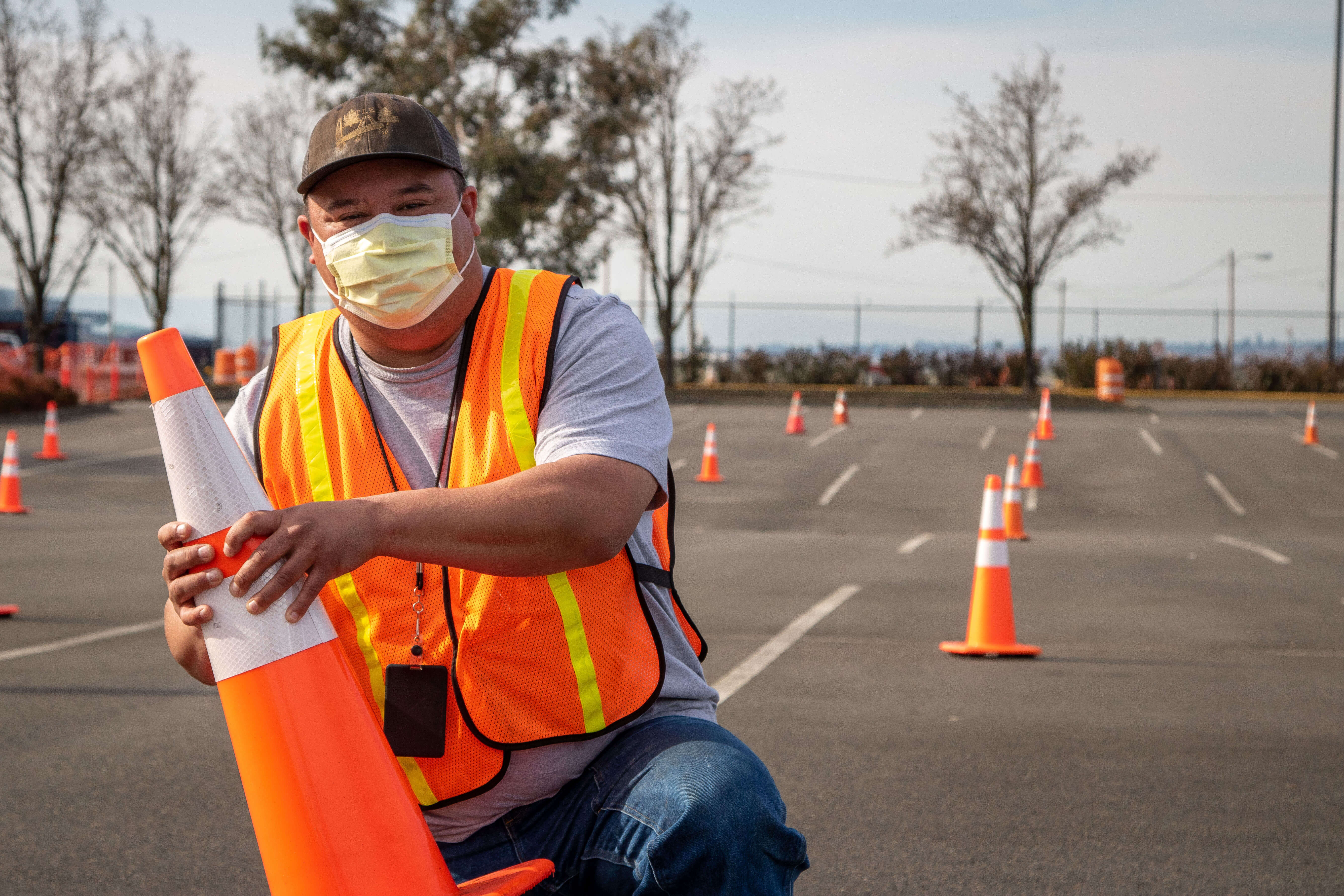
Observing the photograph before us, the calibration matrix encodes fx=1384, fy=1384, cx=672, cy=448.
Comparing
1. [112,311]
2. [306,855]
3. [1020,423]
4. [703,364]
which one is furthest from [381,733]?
[112,311]

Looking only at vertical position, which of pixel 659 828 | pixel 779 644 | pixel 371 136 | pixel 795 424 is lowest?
pixel 779 644

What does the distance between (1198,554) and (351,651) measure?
11.3 m

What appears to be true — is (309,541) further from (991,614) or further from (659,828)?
(991,614)

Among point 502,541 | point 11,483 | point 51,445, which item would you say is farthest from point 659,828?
point 51,445

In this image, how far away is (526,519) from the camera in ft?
6.75

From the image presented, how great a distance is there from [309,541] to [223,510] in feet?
0.90

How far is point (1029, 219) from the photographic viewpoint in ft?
120

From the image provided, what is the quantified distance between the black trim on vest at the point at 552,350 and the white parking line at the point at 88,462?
19093 mm

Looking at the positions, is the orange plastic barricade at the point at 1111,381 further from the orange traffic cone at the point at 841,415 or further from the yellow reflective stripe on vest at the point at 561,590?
the yellow reflective stripe on vest at the point at 561,590

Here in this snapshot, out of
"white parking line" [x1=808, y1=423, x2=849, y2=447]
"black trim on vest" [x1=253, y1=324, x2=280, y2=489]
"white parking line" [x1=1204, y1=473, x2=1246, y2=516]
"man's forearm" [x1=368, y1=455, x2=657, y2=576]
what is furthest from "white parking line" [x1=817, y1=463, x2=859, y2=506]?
"man's forearm" [x1=368, y1=455, x2=657, y2=576]

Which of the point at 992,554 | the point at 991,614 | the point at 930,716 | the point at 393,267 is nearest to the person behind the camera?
the point at 393,267

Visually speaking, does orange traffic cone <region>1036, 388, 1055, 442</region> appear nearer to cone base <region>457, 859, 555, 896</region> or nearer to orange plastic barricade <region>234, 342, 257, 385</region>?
orange plastic barricade <region>234, 342, 257, 385</region>

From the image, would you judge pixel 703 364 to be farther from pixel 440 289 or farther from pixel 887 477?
pixel 440 289

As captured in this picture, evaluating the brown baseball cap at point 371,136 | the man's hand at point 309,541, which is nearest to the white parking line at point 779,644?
the brown baseball cap at point 371,136
